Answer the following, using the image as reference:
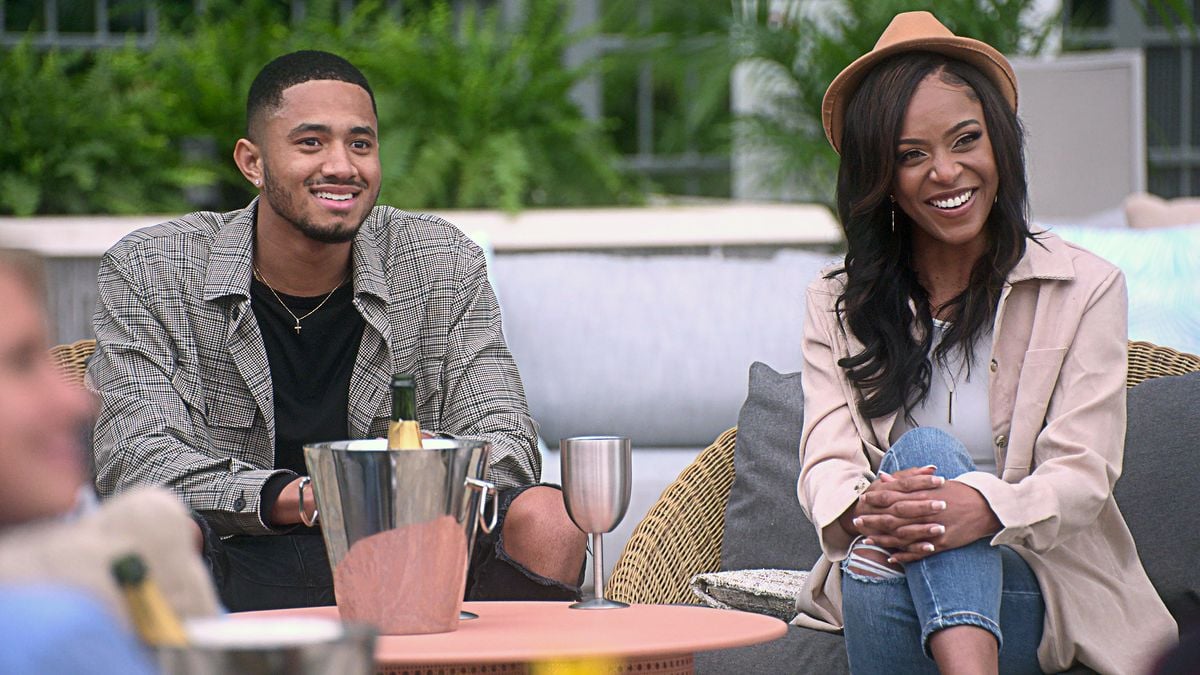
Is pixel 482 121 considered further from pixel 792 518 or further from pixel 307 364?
pixel 792 518

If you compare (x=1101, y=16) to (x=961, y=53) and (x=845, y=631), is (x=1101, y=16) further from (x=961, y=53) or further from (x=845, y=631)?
(x=845, y=631)

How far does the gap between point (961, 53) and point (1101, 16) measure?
3.89 metres

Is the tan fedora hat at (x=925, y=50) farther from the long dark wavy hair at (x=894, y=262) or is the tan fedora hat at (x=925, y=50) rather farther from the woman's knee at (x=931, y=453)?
the woman's knee at (x=931, y=453)

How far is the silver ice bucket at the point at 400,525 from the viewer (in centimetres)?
165

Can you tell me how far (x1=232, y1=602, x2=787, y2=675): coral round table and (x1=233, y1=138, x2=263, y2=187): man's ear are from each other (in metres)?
1.20

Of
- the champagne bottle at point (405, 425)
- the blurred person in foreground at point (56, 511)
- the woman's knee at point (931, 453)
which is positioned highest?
the blurred person in foreground at point (56, 511)

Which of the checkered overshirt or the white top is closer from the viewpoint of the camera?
the white top

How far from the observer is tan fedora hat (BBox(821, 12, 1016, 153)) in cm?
245

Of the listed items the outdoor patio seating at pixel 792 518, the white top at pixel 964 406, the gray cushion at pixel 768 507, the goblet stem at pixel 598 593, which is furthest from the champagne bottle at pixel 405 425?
the gray cushion at pixel 768 507

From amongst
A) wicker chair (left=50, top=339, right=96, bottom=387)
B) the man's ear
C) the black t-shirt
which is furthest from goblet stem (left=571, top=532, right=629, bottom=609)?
wicker chair (left=50, top=339, right=96, bottom=387)

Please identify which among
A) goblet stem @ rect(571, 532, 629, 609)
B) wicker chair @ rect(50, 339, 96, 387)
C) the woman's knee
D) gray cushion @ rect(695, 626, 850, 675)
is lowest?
gray cushion @ rect(695, 626, 850, 675)

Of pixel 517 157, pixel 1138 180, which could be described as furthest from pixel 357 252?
pixel 1138 180

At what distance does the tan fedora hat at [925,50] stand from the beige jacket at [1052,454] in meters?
0.28

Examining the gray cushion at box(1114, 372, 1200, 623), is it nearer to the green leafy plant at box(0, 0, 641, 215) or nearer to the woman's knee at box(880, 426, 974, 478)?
the woman's knee at box(880, 426, 974, 478)
